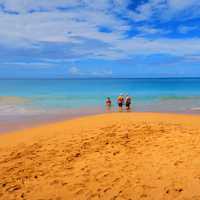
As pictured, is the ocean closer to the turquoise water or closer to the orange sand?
the turquoise water

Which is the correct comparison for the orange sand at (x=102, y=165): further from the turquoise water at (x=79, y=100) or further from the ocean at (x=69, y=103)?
the turquoise water at (x=79, y=100)

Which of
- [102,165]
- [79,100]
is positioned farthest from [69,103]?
[102,165]

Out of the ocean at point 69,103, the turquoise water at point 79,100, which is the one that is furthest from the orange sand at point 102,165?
the turquoise water at point 79,100

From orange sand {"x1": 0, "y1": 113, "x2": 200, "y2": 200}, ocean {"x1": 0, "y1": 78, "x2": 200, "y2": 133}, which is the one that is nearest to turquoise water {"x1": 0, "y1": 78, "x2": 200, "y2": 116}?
ocean {"x1": 0, "y1": 78, "x2": 200, "y2": 133}

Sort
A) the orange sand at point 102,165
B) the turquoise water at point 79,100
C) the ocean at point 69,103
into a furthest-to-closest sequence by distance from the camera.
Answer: the turquoise water at point 79,100
the ocean at point 69,103
the orange sand at point 102,165

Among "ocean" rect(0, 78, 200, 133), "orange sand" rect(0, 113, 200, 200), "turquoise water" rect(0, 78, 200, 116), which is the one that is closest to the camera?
"orange sand" rect(0, 113, 200, 200)

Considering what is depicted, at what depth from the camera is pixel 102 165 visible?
595 cm

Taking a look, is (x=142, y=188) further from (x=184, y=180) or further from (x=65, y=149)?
(x=65, y=149)

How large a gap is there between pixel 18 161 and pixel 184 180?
4.05 metres

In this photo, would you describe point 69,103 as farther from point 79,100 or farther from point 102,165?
point 102,165

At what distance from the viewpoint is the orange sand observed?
4.64 metres

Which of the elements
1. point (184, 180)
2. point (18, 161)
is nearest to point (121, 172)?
point (184, 180)

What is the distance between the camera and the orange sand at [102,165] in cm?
464

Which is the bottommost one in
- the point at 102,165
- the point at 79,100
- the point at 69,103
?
the point at 102,165
